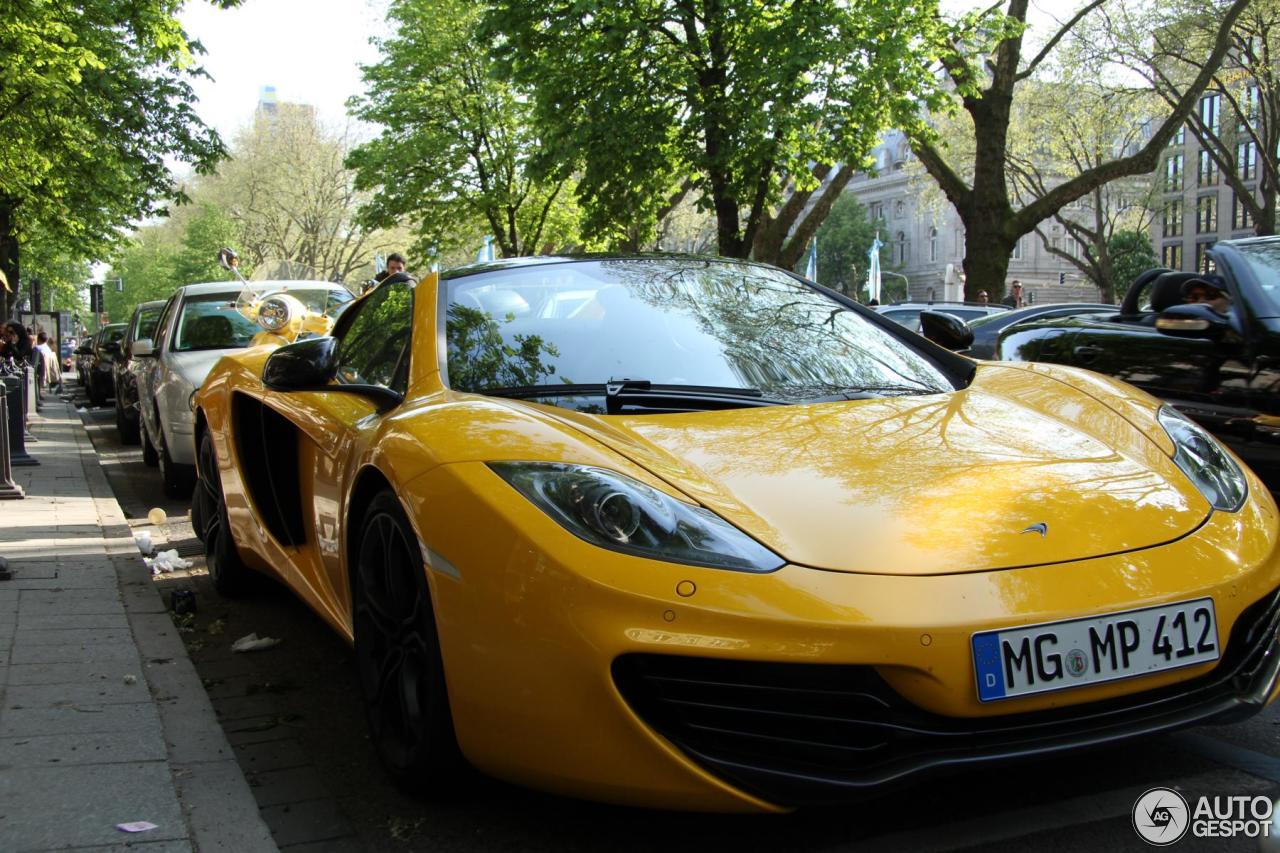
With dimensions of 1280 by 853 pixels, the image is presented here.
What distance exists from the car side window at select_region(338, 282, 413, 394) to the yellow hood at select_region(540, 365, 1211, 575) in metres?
0.85

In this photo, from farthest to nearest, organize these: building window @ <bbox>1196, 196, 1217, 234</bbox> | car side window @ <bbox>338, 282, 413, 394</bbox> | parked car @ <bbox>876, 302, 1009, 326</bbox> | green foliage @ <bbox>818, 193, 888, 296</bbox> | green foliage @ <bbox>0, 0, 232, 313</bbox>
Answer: green foliage @ <bbox>818, 193, 888, 296</bbox>
building window @ <bbox>1196, 196, 1217, 234</bbox>
green foliage @ <bbox>0, 0, 232, 313</bbox>
parked car @ <bbox>876, 302, 1009, 326</bbox>
car side window @ <bbox>338, 282, 413, 394</bbox>

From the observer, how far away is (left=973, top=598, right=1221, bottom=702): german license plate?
2.27 meters

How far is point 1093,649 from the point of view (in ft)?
7.69

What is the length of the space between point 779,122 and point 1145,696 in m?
14.4

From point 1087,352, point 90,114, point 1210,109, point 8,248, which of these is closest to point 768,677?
point 1087,352

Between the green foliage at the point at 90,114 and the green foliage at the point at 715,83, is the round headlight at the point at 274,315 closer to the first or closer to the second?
the green foliage at the point at 90,114

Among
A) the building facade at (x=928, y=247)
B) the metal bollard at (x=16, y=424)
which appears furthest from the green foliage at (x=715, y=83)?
the building facade at (x=928, y=247)

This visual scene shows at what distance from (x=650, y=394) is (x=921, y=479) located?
2.73 feet

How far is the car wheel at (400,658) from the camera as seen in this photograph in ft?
9.02

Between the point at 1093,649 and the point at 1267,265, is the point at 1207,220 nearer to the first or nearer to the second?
the point at 1267,265

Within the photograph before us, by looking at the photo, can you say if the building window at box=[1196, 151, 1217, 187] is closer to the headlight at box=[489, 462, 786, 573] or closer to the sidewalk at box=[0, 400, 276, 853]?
the sidewalk at box=[0, 400, 276, 853]

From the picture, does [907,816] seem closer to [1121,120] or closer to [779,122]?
[779,122]

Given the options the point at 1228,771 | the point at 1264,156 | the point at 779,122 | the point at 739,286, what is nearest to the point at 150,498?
the point at 739,286

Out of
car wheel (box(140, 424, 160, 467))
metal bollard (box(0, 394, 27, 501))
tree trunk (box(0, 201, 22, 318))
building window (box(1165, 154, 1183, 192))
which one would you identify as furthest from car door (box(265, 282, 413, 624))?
building window (box(1165, 154, 1183, 192))
